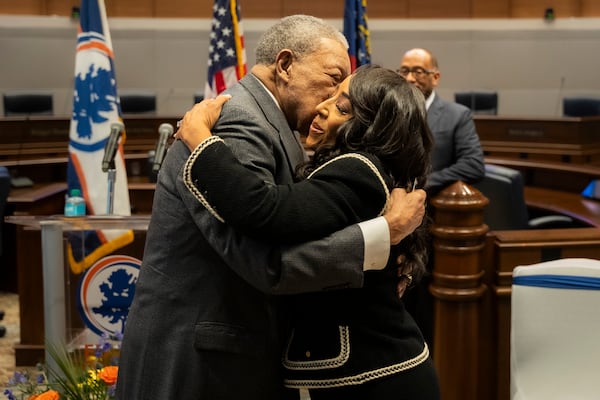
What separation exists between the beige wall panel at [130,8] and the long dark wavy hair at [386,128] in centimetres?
1063

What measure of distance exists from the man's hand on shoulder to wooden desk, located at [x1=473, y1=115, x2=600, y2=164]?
24.1 feet

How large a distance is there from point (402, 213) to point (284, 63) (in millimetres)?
398

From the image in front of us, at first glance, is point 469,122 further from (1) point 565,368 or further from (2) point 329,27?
(2) point 329,27

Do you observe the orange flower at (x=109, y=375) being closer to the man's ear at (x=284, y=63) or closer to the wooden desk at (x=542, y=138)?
the man's ear at (x=284, y=63)

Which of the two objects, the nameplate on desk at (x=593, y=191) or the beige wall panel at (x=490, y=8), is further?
the beige wall panel at (x=490, y=8)

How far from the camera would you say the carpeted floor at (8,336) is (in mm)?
4117

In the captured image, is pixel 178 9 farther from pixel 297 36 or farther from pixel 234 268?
pixel 234 268

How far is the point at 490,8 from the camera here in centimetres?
1182

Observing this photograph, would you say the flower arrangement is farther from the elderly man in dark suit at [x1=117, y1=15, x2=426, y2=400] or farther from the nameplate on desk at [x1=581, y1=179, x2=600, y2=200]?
the nameplate on desk at [x1=581, y1=179, x2=600, y2=200]

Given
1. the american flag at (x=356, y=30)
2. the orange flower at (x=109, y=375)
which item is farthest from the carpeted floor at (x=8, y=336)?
the american flag at (x=356, y=30)

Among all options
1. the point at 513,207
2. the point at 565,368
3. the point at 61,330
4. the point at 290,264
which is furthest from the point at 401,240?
the point at 513,207

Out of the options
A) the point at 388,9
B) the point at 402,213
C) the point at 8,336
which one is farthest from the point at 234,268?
the point at 388,9

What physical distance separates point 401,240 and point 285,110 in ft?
1.19

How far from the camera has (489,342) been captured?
110 inches
